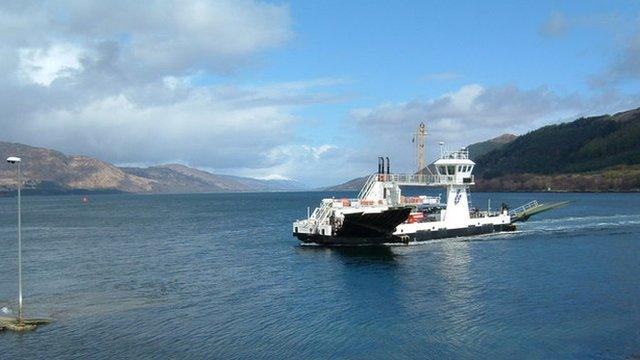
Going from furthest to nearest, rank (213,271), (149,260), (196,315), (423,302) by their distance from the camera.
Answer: (149,260) → (213,271) → (423,302) → (196,315)

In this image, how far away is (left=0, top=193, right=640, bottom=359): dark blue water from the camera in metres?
33.8

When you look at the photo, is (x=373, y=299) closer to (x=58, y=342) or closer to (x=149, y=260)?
(x=58, y=342)

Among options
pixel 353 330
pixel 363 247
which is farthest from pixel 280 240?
pixel 353 330

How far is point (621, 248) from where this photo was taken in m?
74.8

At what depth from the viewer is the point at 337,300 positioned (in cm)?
4638

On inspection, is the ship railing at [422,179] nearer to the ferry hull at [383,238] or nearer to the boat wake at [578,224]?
the ferry hull at [383,238]

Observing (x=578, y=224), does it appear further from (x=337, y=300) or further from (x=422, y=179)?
(x=337, y=300)

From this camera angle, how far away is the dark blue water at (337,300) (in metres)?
33.8

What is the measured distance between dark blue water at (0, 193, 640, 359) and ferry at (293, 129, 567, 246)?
267 centimetres

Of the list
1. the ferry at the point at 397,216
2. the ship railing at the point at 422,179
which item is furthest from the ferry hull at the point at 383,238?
the ship railing at the point at 422,179

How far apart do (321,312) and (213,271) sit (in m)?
22.9

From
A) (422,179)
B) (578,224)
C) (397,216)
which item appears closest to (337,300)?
(397,216)

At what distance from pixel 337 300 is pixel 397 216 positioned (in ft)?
95.3

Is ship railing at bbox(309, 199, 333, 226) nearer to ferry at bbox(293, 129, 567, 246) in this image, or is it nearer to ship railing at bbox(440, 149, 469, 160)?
ferry at bbox(293, 129, 567, 246)
